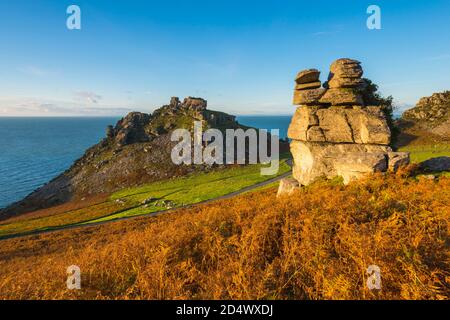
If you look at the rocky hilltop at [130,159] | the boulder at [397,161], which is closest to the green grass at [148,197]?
the rocky hilltop at [130,159]

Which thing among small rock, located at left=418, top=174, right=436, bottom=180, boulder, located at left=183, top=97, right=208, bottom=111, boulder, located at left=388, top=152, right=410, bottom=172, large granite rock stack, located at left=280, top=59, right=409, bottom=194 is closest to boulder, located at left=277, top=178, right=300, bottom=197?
large granite rock stack, located at left=280, top=59, right=409, bottom=194

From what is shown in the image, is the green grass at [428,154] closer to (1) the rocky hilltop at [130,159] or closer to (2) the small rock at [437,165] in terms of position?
(2) the small rock at [437,165]

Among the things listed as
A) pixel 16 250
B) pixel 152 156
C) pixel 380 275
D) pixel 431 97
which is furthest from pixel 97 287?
pixel 431 97

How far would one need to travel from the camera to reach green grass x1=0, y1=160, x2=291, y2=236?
176 ft

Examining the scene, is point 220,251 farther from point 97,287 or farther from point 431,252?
point 431,252

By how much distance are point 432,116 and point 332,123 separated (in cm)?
9028

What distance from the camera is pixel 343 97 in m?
29.3

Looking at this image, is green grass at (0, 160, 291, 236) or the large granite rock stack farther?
green grass at (0, 160, 291, 236)

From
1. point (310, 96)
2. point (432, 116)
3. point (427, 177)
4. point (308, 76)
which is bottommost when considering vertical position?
point (427, 177)

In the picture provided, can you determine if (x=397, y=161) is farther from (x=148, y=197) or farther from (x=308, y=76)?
(x=148, y=197)

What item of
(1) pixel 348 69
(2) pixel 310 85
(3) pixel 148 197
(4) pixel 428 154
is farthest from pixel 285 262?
(3) pixel 148 197

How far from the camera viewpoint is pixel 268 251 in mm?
8562

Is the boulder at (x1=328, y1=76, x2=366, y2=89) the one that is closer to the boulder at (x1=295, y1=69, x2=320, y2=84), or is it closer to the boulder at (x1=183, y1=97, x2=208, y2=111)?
the boulder at (x1=295, y1=69, x2=320, y2=84)

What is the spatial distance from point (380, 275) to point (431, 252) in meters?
2.28
